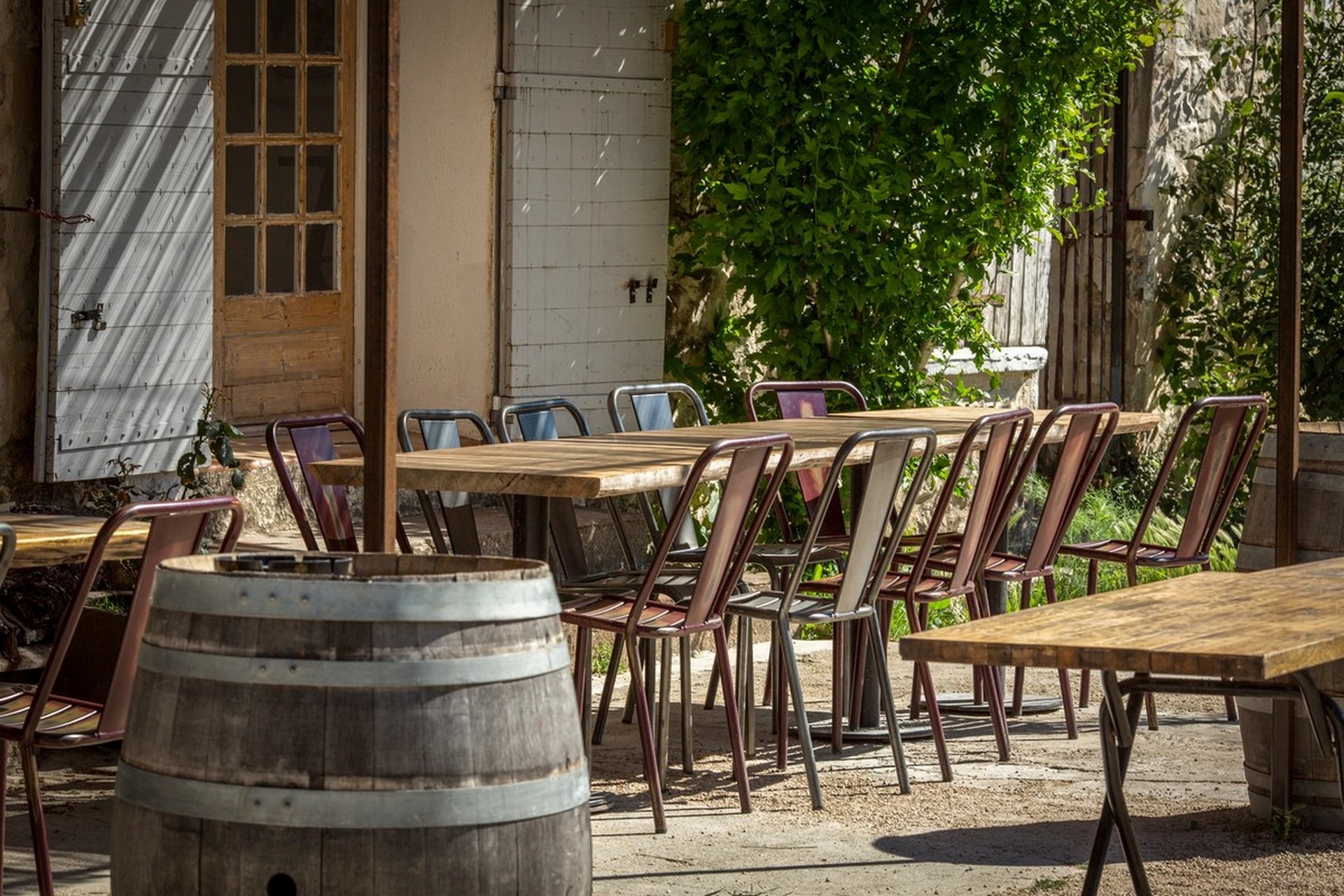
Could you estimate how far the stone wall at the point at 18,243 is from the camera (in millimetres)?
6062

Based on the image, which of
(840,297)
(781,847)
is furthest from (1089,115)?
(781,847)

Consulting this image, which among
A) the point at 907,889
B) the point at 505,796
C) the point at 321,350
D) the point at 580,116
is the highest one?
the point at 580,116

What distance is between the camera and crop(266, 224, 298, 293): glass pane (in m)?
7.52

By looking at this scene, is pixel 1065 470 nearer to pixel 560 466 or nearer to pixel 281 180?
pixel 560 466

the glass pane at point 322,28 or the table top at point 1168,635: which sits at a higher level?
the glass pane at point 322,28

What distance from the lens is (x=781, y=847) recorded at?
459 cm

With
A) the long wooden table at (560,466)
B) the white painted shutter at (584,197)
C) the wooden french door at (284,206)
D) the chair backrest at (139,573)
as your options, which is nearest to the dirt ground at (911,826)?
the chair backrest at (139,573)

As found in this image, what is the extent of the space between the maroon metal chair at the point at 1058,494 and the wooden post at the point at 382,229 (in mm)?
2595

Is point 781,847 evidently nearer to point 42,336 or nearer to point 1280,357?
point 1280,357

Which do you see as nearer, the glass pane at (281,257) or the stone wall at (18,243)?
the stone wall at (18,243)

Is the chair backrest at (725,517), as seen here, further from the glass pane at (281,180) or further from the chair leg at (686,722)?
the glass pane at (281,180)

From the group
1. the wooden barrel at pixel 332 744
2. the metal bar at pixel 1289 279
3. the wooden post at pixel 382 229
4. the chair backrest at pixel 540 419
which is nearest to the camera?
the wooden barrel at pixel 332 744

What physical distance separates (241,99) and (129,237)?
47.7 inches

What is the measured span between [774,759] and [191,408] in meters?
2.28
